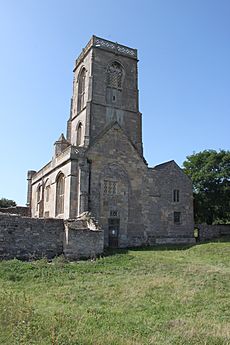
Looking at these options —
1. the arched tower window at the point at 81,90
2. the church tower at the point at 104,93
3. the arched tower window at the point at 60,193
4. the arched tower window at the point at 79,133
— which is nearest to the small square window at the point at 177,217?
the church tower at the point at 104,93

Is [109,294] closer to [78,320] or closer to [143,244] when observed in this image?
[78,320]

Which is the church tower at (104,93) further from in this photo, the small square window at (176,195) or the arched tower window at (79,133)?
the small square window at (176,195)

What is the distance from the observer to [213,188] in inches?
1432

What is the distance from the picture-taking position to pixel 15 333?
7.59 metres

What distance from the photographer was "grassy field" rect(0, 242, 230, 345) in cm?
787

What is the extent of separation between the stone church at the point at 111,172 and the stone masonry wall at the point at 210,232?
123 centimetres

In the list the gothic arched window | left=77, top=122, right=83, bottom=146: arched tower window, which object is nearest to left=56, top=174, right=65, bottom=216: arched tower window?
left=77, top=122, right=83, bottom=146: arched tower window

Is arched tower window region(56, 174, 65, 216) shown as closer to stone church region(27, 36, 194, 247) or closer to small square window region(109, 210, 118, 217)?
stone church region(27, 36, 194, 247)

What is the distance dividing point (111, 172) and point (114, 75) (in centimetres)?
1146

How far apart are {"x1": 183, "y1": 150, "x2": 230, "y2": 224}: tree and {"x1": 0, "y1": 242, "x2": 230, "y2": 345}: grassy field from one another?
1756 cm

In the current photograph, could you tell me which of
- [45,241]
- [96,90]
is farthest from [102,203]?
[96,90]

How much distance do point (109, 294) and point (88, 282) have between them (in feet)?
7.90

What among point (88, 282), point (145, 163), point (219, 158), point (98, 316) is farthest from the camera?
point (219, 158)

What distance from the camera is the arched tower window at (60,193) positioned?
29422 mm
